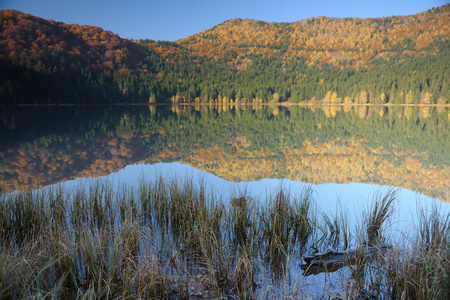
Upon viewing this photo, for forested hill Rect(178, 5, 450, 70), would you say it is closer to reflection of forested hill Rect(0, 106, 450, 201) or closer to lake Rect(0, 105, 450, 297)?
reflection of forested hill Rect(0, 106, 450, 201)

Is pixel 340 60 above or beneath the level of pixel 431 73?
above

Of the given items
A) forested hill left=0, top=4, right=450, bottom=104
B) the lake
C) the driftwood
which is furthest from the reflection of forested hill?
forested hill left=0, top=4, right=450, bottom=104

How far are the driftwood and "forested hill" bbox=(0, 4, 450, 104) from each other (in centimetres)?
5335

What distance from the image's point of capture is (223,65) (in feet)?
444

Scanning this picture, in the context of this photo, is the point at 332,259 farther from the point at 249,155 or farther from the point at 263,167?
the point at 249,155

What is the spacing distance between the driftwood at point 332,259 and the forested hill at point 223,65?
53.3 metres

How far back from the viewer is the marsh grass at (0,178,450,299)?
269 cm

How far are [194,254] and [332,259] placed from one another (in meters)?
1.51

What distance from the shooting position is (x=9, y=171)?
28.4 feet

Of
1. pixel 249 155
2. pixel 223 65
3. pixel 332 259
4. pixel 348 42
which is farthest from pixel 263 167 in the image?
pixel 348 42

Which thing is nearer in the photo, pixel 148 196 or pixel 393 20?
pixel 148 196

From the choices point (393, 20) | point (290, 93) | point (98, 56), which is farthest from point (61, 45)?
point (393, 20)

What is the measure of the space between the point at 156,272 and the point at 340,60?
147m

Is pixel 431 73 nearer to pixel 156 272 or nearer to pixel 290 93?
pixel 290 93
